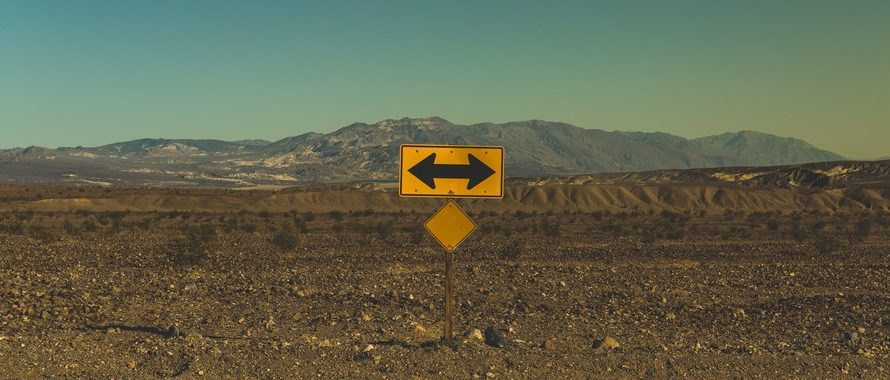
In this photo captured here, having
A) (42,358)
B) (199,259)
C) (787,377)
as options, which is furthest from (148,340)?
(199,259)

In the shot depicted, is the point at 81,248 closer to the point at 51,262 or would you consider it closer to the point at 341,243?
the point at 51,262

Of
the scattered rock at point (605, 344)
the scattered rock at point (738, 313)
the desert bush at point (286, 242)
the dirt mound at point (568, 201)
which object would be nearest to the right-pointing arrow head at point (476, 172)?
the scattered rock at point (605, 344)

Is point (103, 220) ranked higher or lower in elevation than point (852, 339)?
lower

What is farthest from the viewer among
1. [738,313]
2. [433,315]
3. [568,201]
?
[568,201]

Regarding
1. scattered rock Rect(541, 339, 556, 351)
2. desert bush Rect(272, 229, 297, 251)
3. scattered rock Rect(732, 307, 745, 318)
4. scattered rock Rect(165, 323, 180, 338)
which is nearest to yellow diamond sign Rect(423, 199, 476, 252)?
scattered rock Rect(541, 339, 556, 351)

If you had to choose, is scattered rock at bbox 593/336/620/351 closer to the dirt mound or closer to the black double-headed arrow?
the black double-headed arrow

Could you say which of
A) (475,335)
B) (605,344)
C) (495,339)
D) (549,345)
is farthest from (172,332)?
(605,344)

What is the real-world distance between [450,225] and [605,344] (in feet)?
9.22

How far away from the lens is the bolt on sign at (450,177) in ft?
40.9

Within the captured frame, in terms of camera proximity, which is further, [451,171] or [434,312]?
[434,312]

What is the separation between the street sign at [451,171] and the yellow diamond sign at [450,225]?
0.92 ft

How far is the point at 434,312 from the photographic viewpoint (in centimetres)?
1697

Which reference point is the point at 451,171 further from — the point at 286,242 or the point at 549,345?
the point at 286,242

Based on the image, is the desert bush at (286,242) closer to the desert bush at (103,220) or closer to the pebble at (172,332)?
the pebble at (172,332)
